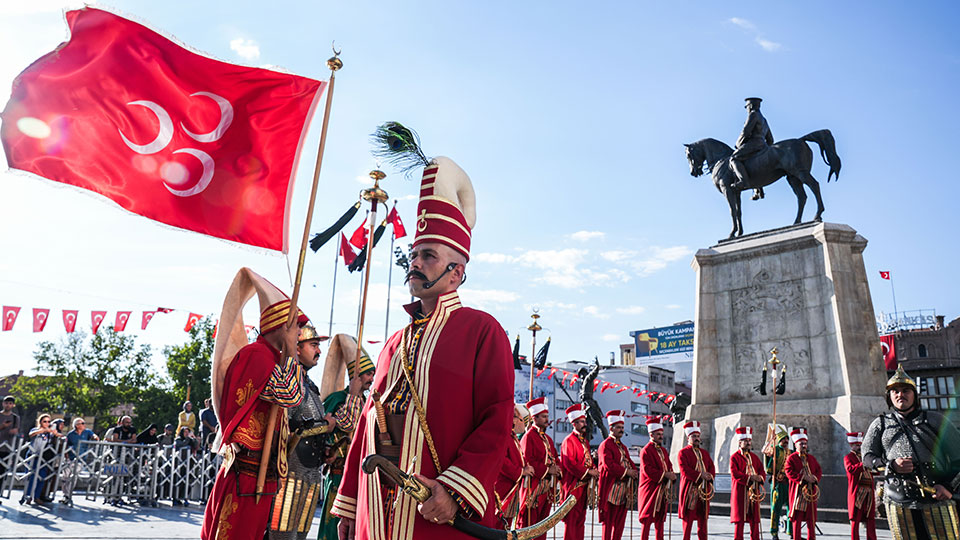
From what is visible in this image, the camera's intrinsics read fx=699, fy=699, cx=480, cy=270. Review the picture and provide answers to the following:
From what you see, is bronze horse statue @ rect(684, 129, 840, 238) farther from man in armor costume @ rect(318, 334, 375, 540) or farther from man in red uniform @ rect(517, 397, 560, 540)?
man in armor costume @ rect(318, 334, 375, 540)

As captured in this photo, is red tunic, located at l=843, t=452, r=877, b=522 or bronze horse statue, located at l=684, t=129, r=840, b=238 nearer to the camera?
red tunic, located at l=843, t=452, r=877, b=522

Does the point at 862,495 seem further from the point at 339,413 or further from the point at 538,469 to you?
the point at 339,413

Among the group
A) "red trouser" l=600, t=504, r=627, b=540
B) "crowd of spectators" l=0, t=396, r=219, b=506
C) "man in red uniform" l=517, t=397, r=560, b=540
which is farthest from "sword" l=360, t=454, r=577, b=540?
"crowd of spectators" l=0, t=396, r=219, b=506

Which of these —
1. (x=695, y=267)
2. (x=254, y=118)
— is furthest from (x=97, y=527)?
(x=695, y=267)

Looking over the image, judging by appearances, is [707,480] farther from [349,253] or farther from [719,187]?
[349,253]

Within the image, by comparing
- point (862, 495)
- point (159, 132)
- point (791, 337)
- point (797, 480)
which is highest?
point (791, 337)

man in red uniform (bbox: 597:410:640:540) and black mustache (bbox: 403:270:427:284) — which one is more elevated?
black mustache (bbox: 403:270:427:284)

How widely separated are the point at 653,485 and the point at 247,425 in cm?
856

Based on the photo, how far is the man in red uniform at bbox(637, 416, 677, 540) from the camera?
11.1m

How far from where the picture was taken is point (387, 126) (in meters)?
4.34

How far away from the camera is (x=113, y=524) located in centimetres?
1064

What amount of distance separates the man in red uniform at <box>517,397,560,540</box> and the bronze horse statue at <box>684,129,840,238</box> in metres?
11.7

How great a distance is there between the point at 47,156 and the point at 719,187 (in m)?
19.0

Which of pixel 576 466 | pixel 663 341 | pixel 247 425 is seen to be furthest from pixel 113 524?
pixel 663 341
